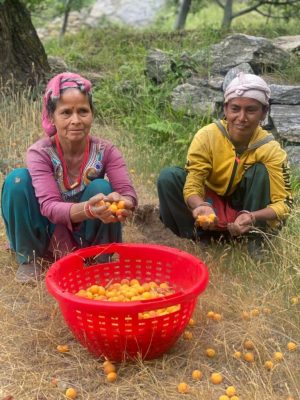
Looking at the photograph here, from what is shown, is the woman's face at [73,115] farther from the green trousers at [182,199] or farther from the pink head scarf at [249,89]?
the pink head scarf at [249,89]

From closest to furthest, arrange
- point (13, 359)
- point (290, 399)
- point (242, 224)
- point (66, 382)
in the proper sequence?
point (290, 399)
point (66, 382)
point (13, 359)
point (242, 224)

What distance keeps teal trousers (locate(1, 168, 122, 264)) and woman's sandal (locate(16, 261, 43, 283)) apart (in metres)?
0.03

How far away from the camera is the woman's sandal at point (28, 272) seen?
3.23 metres

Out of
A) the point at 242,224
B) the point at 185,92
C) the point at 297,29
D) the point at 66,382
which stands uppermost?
the point at 297,29

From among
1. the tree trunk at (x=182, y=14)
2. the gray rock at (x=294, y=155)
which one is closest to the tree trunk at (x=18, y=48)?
the gray rock at (x=294, y=155)

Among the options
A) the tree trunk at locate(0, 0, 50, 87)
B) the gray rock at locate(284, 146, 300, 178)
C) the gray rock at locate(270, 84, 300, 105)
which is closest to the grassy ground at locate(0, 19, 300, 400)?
the gray rock at locate(284, 146, 300, 178)

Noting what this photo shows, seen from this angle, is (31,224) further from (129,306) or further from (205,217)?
(129,306)

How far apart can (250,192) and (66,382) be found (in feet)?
5.11

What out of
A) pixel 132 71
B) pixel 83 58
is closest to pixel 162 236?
pixel 132 71

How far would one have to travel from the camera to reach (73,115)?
3033 mm

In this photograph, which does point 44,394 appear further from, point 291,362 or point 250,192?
point 250,192

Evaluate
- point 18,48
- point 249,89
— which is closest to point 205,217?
point 249,89

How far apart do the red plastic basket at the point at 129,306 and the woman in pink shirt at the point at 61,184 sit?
251mm

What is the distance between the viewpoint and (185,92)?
565cm
